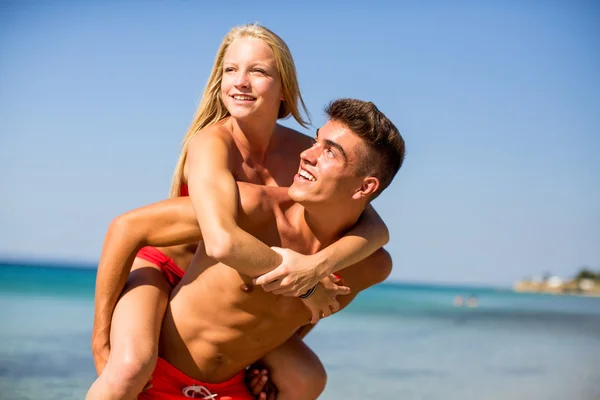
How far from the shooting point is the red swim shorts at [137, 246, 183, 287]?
4.54 m

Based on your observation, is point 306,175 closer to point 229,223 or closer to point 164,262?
point 229,223

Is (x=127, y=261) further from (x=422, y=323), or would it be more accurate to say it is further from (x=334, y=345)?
(x=422, y=323)

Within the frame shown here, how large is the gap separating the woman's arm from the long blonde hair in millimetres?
821

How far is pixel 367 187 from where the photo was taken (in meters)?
4.28

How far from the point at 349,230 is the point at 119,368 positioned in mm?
1349

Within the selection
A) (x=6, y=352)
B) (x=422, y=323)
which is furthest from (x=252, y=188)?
(x=422, y=323)

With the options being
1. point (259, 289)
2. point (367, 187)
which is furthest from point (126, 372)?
point (367, 187)

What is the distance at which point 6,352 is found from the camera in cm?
1409

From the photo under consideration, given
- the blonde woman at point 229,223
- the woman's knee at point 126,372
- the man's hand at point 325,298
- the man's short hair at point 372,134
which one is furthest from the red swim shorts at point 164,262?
the man's short hair at point 372,134

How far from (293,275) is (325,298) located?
1.20ft

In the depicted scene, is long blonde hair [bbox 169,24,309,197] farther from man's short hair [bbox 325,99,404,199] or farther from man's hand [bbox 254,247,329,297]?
man's hand [bbox 254,247,329,297]

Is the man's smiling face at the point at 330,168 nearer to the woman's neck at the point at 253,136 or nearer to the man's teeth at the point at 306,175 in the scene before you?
the man's teeth at the point at 306,175

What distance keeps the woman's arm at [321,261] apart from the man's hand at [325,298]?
124mm

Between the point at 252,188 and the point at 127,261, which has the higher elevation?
the point at 252,188
